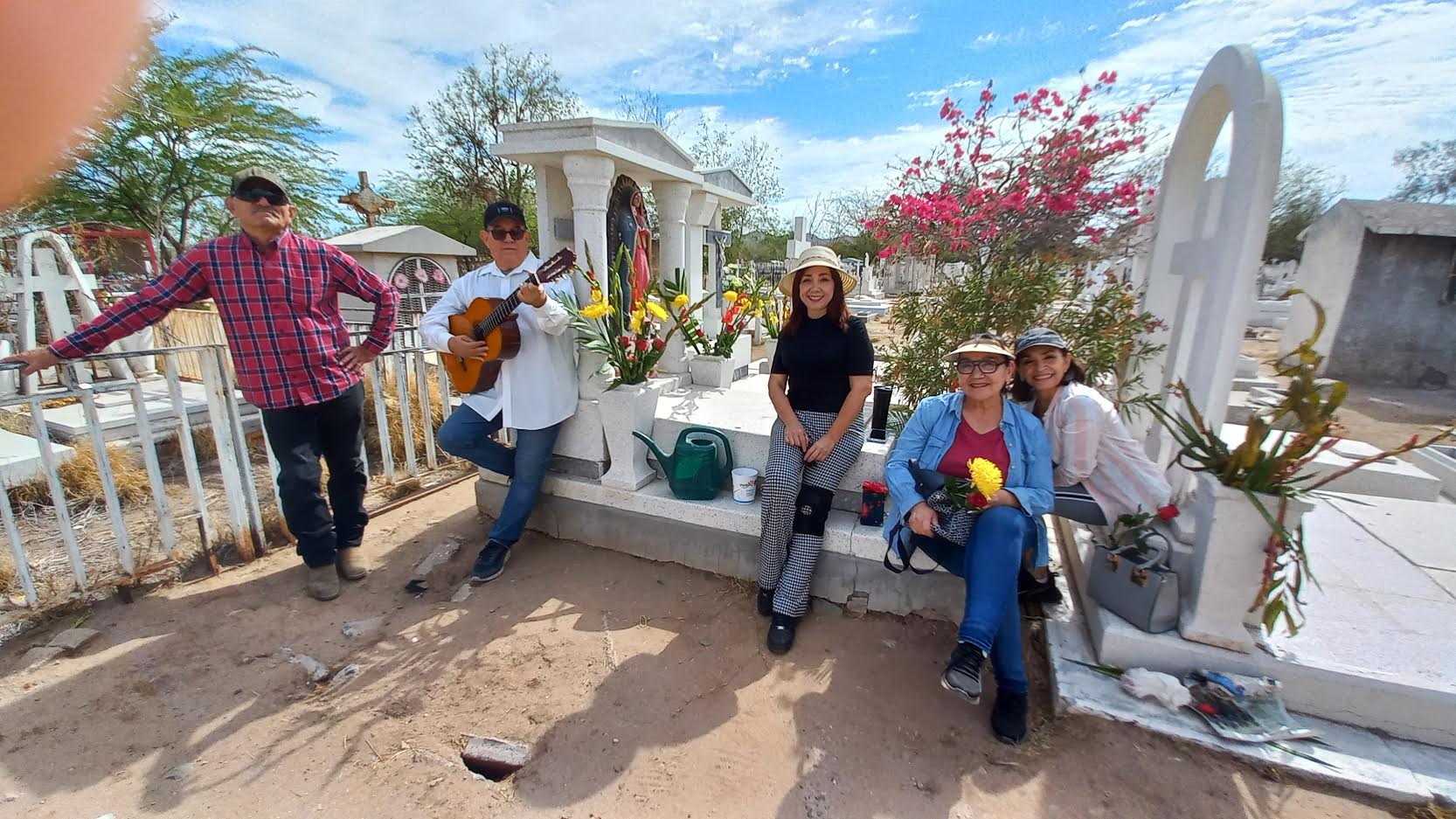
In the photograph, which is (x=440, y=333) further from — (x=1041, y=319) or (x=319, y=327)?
(x=1041, y=319)

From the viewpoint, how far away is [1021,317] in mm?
3037

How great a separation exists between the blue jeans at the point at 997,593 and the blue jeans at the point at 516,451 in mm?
2199

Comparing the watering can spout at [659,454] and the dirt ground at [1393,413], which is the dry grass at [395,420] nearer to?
the watering can spout at [659,454]

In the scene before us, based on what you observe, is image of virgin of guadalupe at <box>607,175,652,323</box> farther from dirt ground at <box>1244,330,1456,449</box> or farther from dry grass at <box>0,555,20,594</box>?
dirt ground at <box>1244,330,1456,449</box>

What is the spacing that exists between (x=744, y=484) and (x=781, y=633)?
0.79 metres

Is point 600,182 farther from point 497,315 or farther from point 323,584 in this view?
point 323,584

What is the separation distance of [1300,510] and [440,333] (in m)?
3.70

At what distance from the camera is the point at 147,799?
1868 mm

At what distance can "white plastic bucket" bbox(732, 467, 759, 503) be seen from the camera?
3084 mm

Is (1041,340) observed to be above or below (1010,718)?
above

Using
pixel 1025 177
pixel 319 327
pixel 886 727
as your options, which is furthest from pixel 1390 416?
pixel 319 327

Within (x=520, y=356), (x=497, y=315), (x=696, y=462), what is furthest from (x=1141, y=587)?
(x=497, y=315)

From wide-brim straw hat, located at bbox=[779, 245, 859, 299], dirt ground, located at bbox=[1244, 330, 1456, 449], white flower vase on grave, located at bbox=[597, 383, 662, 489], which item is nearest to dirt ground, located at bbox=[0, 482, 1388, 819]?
white flower vase on grave, located at bbox=[597, 383, 662, 489]

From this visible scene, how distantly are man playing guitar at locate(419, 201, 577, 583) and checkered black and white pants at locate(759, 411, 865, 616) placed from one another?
1256 millimetres
